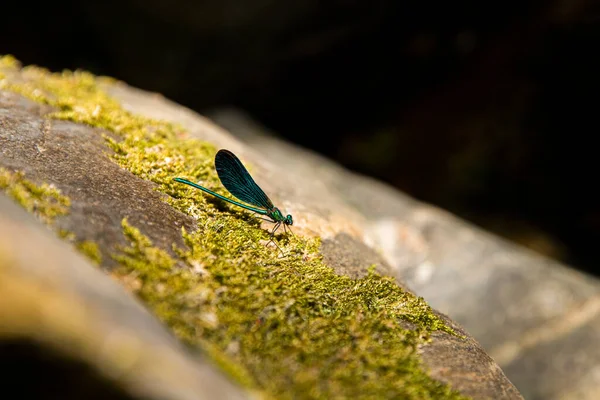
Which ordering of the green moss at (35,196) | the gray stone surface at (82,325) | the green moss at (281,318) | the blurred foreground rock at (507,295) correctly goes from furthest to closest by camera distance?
the blurred foreground rock at (507,295), the green moss at (35,196), the green moss at (281,318), the gray stone surface at (82,325)

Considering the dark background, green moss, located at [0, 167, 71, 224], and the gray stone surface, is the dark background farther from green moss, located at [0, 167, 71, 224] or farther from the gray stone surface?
the gray stone surface

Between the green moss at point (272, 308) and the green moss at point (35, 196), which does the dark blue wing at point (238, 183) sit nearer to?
the green moss at point (272, 308)

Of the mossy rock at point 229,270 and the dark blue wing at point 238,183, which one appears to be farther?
the dark blue wing at point 238,183

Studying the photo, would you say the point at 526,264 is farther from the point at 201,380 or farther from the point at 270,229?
the point at 201,380

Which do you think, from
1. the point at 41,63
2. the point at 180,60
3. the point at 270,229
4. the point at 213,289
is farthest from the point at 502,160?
the point at 41,63

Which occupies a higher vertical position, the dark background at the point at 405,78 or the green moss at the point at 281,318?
the dark background at the point at 405,78

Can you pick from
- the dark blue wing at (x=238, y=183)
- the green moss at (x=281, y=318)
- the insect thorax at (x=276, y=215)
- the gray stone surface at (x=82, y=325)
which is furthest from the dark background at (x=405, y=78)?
the gray stone surface at (x=82, y=325)

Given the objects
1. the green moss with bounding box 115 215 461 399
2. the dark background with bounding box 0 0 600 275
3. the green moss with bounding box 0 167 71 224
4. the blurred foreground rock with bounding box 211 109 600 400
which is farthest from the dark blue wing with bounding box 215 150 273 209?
the dark background with bounding box 0 0 600 275

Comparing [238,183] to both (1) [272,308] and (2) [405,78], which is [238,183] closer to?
(1) [272,308]
